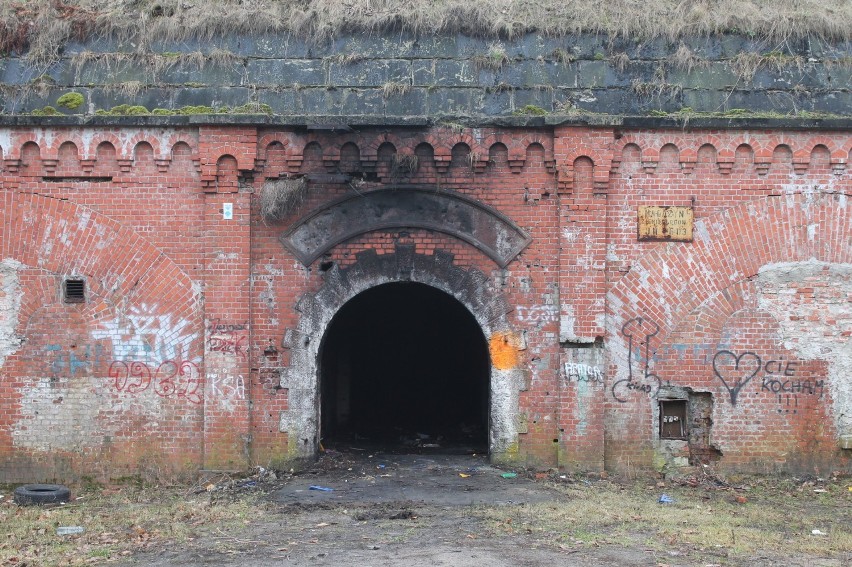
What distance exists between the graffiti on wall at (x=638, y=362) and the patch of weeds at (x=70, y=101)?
23.6ft

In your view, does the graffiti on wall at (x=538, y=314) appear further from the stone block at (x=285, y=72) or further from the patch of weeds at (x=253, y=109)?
the patch of weeds at (x=253, y=109)

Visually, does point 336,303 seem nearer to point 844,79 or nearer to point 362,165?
point 362,165

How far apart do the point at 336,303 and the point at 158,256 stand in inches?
88.1

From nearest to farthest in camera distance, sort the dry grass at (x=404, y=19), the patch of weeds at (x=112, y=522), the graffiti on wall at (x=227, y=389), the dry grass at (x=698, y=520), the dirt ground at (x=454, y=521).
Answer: the dirt ground at (x=454, y=521), the patch of weeds at (x=112, y=522), the dry grass at (x=698, y=520), the graffiti on wall at (x=227, y=389), the dry grass at (x=404, y=19)

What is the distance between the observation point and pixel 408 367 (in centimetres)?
1895

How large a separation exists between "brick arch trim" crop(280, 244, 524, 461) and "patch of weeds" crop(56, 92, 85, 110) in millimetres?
3663

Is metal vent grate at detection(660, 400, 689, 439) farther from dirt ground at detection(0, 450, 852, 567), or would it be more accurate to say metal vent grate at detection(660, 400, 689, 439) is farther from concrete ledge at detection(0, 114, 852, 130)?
concrete ledge at detection(0, 114, 852, 130)

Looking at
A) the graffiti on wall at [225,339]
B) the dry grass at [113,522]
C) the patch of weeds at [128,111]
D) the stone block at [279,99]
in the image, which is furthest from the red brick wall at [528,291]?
the dry grass at [113,522]

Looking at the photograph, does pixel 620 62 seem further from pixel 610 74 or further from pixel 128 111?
pixel 128 111

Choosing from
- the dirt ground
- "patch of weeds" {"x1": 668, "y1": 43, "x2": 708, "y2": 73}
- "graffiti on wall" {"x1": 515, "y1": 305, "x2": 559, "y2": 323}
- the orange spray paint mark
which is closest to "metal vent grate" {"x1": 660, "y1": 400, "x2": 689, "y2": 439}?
the dirt ground

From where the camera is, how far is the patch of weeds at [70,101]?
12820mm

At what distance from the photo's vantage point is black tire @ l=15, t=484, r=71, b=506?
11.6 metres

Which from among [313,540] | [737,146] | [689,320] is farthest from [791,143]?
[313,540]

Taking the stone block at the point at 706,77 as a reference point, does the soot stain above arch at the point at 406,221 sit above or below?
below
